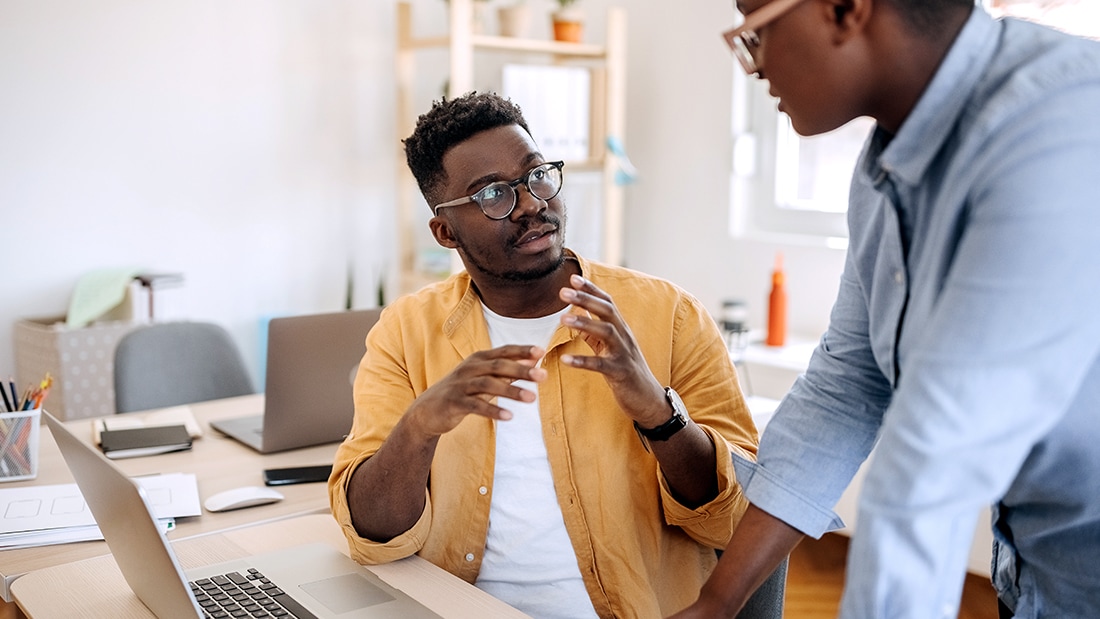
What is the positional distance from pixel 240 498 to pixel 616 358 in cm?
86

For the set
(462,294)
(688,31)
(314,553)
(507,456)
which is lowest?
(314,553)

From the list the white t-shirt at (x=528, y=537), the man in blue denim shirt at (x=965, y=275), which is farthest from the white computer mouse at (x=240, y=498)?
the man in blue denim shirt at (x=965, y=275)

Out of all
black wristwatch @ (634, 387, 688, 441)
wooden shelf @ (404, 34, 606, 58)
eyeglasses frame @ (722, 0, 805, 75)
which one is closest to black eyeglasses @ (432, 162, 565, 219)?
black wristwatch @ (634, 387, 688, 441)

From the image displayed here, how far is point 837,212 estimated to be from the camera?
3.55m

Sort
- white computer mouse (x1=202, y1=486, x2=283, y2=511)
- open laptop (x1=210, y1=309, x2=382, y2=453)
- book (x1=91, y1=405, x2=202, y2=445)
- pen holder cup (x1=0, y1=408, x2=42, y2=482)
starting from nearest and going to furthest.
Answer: white computer mouse (x1=202, y1=486, x2=283, y2=511)
pen holder cup (x1=0, y1=408, x2=42, y2=482)
open laptop (x1=210, y1=309, x2=382, y2=453)
book (x1=91, y1=405, x2=202, y2=445)

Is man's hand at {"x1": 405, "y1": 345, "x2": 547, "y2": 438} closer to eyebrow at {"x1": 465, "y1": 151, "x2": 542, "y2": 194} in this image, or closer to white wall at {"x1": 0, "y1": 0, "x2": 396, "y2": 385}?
eyebrow at {"x1": 465, "y1": 151, "x2": 542, "y2": 194}

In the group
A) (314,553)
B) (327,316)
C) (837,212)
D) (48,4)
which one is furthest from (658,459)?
(48,4)

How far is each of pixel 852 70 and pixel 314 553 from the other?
1050mm

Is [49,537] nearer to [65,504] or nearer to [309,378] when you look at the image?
[65,504]

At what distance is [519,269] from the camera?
62.6 inches

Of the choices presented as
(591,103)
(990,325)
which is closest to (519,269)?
(990,325)

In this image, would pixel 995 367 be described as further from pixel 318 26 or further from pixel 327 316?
pixel 318 26

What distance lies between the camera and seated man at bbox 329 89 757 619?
145 centimetres

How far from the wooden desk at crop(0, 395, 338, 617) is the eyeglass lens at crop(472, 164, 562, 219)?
0.64 m
